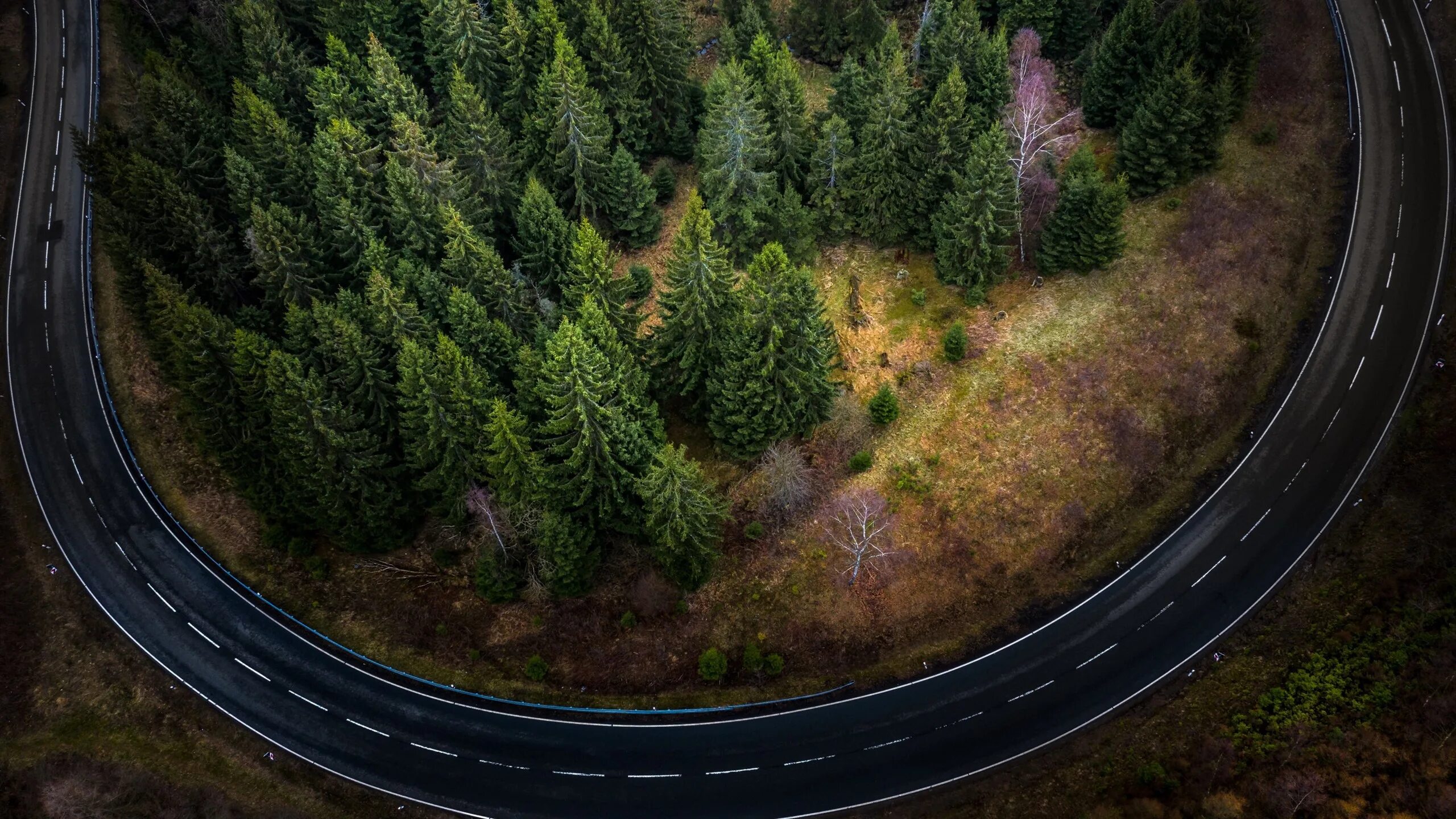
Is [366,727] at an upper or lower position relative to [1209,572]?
lower

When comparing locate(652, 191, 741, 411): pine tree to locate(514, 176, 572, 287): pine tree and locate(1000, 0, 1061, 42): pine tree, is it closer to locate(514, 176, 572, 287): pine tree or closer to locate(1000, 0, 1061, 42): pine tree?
locate(514, 176, 572, 287): pine tree

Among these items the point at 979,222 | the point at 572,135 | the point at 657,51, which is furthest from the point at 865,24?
the point at 572,135

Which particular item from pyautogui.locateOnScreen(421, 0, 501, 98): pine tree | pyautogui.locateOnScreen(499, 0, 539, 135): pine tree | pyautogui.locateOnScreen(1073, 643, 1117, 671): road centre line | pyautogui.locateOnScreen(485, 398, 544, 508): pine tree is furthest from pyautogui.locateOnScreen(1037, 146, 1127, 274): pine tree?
pyautogui.locateOnScreen(421, 0, 501, 98): pine tree

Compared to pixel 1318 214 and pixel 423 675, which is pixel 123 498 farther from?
pixel 1318 214

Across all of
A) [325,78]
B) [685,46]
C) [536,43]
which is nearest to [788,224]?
[685,46]

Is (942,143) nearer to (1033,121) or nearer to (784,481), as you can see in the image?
(1033,121)

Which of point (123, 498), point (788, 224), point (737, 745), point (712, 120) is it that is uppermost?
point (712, 120)

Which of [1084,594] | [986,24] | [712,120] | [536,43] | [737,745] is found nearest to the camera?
[737,745]
